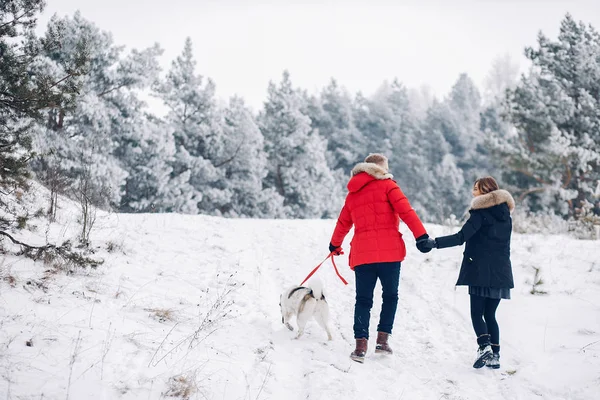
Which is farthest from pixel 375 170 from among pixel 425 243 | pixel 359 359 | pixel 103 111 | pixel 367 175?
pixel 103 111

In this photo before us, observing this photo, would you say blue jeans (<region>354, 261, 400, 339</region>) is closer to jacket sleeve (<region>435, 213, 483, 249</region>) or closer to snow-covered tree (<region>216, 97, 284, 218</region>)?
jacket sleeve (<region>435, 213, 483, 249</region>)

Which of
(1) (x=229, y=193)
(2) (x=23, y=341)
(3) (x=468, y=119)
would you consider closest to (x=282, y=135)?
(1) (x=229, y=193)

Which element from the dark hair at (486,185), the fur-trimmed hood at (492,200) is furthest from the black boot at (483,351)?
the dark hair at (486,185)

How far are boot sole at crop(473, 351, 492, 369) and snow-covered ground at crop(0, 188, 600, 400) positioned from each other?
67 mm

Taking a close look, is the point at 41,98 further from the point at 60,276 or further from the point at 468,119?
the point at 468,119

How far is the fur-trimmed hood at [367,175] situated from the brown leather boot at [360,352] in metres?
1.54

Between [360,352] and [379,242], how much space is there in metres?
1.09

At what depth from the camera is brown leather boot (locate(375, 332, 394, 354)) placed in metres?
3.89

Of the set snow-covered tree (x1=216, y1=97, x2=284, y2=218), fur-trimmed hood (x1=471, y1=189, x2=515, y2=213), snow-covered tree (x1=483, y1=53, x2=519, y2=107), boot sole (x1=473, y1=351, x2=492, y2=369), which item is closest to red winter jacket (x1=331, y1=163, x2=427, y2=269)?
fur-trimmed hood (x1=471, y1=189, x2=515, y2=213)

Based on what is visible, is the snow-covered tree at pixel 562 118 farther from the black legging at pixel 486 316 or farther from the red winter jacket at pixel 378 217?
the red winter jacket at pixel 378 217

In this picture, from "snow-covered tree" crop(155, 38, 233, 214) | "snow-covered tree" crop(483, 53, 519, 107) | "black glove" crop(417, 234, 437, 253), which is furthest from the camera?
"snow-covered tree" crop(483, 53, 519, 107)

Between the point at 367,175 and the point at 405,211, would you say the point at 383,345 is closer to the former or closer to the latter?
the point at 405,211

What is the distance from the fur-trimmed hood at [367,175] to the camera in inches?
161

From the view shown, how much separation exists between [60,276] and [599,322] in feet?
19.7
